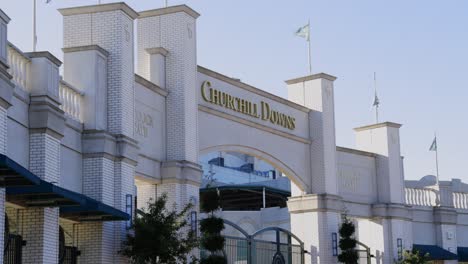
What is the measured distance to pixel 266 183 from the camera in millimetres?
57375

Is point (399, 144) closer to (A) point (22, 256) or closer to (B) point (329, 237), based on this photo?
(B) point (329, 237)

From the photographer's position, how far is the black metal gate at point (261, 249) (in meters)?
33.8

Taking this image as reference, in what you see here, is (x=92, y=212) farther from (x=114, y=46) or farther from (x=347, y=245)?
(x=347, y=245)

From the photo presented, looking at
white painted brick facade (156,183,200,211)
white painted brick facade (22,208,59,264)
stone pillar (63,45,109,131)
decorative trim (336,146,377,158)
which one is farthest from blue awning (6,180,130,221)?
decorative trim (336,146,377,158)

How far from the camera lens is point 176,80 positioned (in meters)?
29.2

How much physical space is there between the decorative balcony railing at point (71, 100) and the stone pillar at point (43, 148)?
1418mm

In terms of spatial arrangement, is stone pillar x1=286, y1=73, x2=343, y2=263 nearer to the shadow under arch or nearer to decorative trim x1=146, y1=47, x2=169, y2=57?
the shadow under arch

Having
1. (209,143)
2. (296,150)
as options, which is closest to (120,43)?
(209,143)

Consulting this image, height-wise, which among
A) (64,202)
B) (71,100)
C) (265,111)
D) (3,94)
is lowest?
(64,202)

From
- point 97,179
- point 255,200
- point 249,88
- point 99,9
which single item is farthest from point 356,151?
point 255,200

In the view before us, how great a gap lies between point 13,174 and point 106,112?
23.1ft

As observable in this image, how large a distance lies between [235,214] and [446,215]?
12392 mm

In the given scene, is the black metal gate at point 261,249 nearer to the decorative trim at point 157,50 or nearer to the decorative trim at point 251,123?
the decorative trim at point 251,123

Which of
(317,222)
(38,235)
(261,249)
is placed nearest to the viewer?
(38,235)
